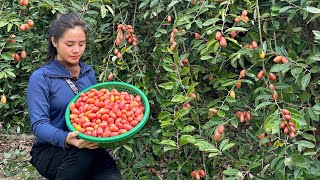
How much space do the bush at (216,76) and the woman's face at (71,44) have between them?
0.23 m

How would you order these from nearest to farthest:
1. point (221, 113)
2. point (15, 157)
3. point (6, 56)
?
point (221, 113), point (6, 56), point (15, 157)

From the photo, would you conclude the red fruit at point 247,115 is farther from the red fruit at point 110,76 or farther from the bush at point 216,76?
the red fruit at point 110,76

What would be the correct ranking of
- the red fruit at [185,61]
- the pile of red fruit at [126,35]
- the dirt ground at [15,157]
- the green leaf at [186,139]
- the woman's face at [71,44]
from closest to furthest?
1. the green leaf at [186,139]
2. the woman's face at [71,44]
3. the red fruit at [185,61]
4. the pile of red fruit at [126,35]
5. the dirt ground at [15,157]

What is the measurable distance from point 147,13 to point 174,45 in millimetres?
276

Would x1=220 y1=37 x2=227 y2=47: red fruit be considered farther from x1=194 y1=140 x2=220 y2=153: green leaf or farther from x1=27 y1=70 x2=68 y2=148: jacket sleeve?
x1=27 y1=70 x2=68 y2=148: jacket sleeve

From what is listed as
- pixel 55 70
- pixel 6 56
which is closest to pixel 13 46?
pixel 6 56

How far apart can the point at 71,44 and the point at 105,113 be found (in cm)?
33

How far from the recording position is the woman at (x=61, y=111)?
1.96 metres

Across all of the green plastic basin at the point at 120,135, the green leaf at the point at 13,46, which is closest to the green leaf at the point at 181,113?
the green plastic basin at the point at 120,135

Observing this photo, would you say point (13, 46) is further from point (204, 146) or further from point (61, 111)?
point (204, 146)

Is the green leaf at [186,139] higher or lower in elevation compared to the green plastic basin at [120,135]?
lower

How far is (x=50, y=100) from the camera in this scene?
2049 mm

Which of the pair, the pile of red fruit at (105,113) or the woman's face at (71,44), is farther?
the woman's face at (71,44)

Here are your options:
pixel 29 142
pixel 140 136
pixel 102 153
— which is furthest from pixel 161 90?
pixel 29 142
